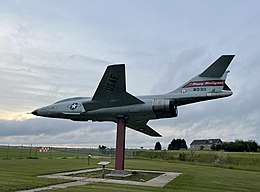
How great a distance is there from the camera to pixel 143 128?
27.1 m

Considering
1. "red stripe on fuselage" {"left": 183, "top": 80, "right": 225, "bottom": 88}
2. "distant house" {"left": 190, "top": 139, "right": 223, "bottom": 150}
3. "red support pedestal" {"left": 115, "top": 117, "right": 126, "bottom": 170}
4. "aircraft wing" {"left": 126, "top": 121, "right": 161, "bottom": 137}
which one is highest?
"distant house" {"left": 190, "top": 139, "right": 223, "bottom": 150}

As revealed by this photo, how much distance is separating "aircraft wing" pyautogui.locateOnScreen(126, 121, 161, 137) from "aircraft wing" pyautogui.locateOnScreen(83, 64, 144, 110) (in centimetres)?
322

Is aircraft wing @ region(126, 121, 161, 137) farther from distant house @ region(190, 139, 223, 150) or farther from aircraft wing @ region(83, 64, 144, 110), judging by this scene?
distant house @ region(190, 139, 223, 150)

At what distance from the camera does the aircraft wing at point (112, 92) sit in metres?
20.1

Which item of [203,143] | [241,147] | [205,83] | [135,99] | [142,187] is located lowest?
[142,187]

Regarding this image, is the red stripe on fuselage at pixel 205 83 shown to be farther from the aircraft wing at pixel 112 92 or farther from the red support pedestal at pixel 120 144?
the red support pedestal at pixel 120 144

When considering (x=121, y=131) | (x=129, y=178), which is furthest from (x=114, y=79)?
(x=129, y=178)

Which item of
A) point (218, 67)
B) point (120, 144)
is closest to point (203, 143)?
point (120, 144)

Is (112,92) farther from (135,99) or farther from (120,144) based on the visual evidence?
(120,144)

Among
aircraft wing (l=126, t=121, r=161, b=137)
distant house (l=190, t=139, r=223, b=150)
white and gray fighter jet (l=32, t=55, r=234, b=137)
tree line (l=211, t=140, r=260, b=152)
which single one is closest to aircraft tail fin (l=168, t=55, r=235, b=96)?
white and gray fighter jet (l=32, t=55, r=234, b=137)

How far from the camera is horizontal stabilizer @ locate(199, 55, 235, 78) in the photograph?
20030 millimetres

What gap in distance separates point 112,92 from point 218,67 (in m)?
6.05

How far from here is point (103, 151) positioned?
6412cm

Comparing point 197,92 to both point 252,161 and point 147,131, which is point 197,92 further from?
point 252,161
